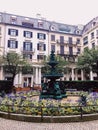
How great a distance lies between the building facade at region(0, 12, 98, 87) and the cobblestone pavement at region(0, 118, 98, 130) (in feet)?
101

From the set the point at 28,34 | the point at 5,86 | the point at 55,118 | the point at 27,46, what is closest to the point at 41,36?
the point at 28,34

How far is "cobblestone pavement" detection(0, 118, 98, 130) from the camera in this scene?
306 inches

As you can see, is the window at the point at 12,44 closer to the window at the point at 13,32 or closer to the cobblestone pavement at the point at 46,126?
the window at the point at 13,32

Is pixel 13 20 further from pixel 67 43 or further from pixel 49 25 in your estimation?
pixel 67 43

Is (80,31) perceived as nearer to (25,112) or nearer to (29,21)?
(29,21)

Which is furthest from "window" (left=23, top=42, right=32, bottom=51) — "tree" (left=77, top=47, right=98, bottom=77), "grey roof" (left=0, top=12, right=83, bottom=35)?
"tree" (left=77, top=47, right=98, bottom=77)

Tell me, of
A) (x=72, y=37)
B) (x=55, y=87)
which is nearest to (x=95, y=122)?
(x=55, y=87)

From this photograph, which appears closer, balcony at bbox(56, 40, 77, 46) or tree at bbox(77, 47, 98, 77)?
tree at bbox(77, 47, 98, 77)

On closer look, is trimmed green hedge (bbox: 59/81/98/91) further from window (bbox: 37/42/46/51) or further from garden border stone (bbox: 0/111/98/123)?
window (bbox: 37/42/46/51)

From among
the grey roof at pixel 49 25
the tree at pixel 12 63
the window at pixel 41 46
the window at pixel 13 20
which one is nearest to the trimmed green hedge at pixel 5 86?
the tree at pixel 12 63

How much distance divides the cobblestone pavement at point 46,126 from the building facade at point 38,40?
3081cm

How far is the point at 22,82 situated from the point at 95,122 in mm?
34760

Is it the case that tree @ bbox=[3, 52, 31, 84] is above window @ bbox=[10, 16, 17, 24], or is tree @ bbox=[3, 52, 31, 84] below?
below

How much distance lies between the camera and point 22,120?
9000 millimetres
